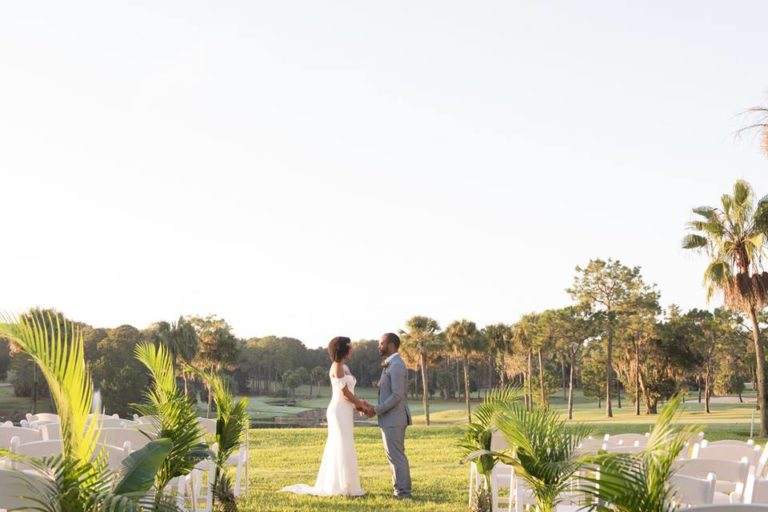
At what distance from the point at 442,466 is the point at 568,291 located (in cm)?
4763

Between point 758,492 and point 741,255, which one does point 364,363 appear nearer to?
point 741,255

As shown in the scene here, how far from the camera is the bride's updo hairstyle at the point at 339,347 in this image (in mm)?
11852

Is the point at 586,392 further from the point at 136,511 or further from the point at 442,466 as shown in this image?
the point at 136,511

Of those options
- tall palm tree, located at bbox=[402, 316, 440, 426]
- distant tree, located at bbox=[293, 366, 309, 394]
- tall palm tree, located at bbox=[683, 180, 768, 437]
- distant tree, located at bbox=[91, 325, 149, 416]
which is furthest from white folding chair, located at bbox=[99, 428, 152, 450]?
distant tree, located at bbox=[293, 366, 309, 394]

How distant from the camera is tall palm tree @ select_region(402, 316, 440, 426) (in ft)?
223

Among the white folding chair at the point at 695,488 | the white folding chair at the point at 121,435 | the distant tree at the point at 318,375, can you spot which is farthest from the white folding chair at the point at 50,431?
the distant tree at the point at 318,375

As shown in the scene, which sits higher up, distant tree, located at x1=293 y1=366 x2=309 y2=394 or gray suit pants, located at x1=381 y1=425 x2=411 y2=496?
distant tree, located at x1=293 y1=366 x2=309 y2=394

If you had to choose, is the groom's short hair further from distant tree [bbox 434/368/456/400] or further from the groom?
distant tree [bbox 434/368/456/400]

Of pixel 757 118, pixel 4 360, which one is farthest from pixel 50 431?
pixel 4 360

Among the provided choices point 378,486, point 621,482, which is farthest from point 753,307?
point 621,482

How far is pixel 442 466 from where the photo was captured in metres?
17.1

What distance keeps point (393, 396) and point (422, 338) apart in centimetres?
5677

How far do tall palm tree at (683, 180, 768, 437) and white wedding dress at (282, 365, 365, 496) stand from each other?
20.4m

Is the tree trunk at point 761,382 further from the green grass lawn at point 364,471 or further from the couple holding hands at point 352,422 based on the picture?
the couple holding hands at point 352,422
